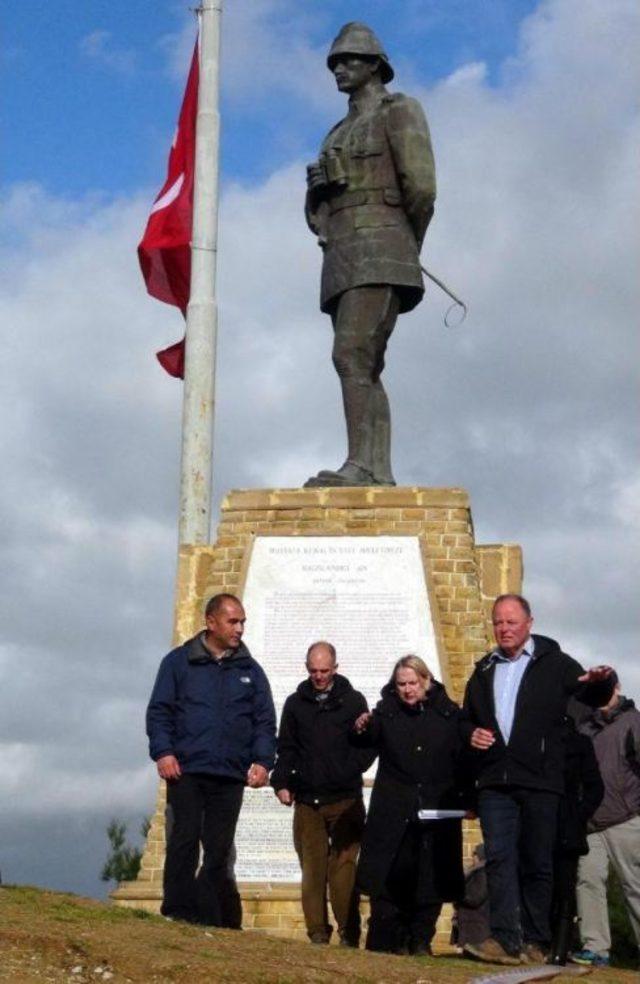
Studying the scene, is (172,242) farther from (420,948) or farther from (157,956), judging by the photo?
(157,956)

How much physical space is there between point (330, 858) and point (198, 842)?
3.82 feet

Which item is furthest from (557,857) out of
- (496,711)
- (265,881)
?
(265,881)

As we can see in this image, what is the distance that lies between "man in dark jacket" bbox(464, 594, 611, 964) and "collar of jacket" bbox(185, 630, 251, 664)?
3.89ft

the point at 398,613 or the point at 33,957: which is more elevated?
the point at 398,613

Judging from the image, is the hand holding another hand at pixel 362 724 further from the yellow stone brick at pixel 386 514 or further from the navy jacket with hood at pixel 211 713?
the yellow stone brick at pixel 386 514

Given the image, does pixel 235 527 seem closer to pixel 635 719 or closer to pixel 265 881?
pixel 265 881

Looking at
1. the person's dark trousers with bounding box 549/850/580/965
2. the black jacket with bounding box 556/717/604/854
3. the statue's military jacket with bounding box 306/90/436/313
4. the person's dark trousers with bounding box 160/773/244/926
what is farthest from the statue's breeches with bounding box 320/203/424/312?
the person's dark trousers with bounding box 549/850/580/965

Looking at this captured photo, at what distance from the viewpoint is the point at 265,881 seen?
12.5 metres

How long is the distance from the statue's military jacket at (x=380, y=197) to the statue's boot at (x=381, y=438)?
32.4 inches

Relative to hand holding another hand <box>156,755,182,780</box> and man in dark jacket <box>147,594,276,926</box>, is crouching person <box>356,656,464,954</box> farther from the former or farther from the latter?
hand holding another hand <box>156,755,182,780</box>

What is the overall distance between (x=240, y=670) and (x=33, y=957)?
2.66m

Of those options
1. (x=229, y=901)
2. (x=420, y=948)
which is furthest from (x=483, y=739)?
(x=229, y=901)

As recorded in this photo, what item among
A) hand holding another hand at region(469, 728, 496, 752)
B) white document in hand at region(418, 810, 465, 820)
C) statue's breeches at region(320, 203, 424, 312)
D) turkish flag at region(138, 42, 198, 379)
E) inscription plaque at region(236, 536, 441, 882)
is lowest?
white document in hand at region(418, 810, 465, 820)

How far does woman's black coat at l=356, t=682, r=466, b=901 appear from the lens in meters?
9.23
